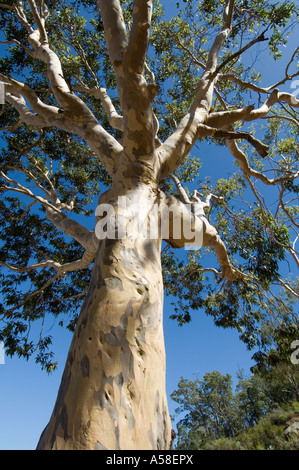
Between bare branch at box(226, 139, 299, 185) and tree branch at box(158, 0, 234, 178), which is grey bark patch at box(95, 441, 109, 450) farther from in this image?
bare branch at box(226, 139, 299, 185)

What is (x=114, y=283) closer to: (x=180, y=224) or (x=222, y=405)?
(x=180, y=224)

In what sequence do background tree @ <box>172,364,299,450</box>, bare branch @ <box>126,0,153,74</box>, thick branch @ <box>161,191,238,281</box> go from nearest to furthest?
bare branch @ <box>126,0,153,74</box>, thick branch @ <box>161,191,238,281</box>, background tree @ <box>172,364,299,450</box>

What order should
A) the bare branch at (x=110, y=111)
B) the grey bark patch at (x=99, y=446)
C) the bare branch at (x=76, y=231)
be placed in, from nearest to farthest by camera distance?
→ the grey bark patch at (x=99, y=446) < the bare branch at (x=76, y=231) < the bare branch at (x=110, y=111)

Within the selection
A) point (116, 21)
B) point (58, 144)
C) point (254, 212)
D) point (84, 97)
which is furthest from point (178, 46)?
point (116, 21)

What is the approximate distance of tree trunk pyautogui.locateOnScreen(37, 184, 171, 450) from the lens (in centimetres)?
93

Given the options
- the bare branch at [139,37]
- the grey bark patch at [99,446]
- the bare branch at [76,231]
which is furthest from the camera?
the bare branch at [76,231]

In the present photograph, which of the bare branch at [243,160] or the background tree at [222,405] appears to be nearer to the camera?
the bare branch at [243,160]

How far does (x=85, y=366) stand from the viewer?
1084mm

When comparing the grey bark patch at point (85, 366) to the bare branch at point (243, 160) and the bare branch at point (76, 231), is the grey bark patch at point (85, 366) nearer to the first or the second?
the bare branch at point (76, 231)

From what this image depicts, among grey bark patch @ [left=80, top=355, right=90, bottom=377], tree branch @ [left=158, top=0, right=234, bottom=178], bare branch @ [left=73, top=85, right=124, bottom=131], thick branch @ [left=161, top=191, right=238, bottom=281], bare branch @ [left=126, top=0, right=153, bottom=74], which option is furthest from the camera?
bare branch @ [left=73, top=85, right=124, bottom=131]

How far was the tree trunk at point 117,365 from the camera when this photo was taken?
93cm

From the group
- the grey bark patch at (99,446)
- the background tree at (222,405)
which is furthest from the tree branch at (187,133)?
the background tree at (222,405)

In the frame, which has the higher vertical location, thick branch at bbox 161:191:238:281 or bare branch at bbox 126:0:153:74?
bare branch at bbox 126:0:153:74

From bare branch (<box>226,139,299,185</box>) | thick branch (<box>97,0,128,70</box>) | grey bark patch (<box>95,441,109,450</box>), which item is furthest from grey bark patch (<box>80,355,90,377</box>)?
bare branch (<box>226,139,299,185</box>)
